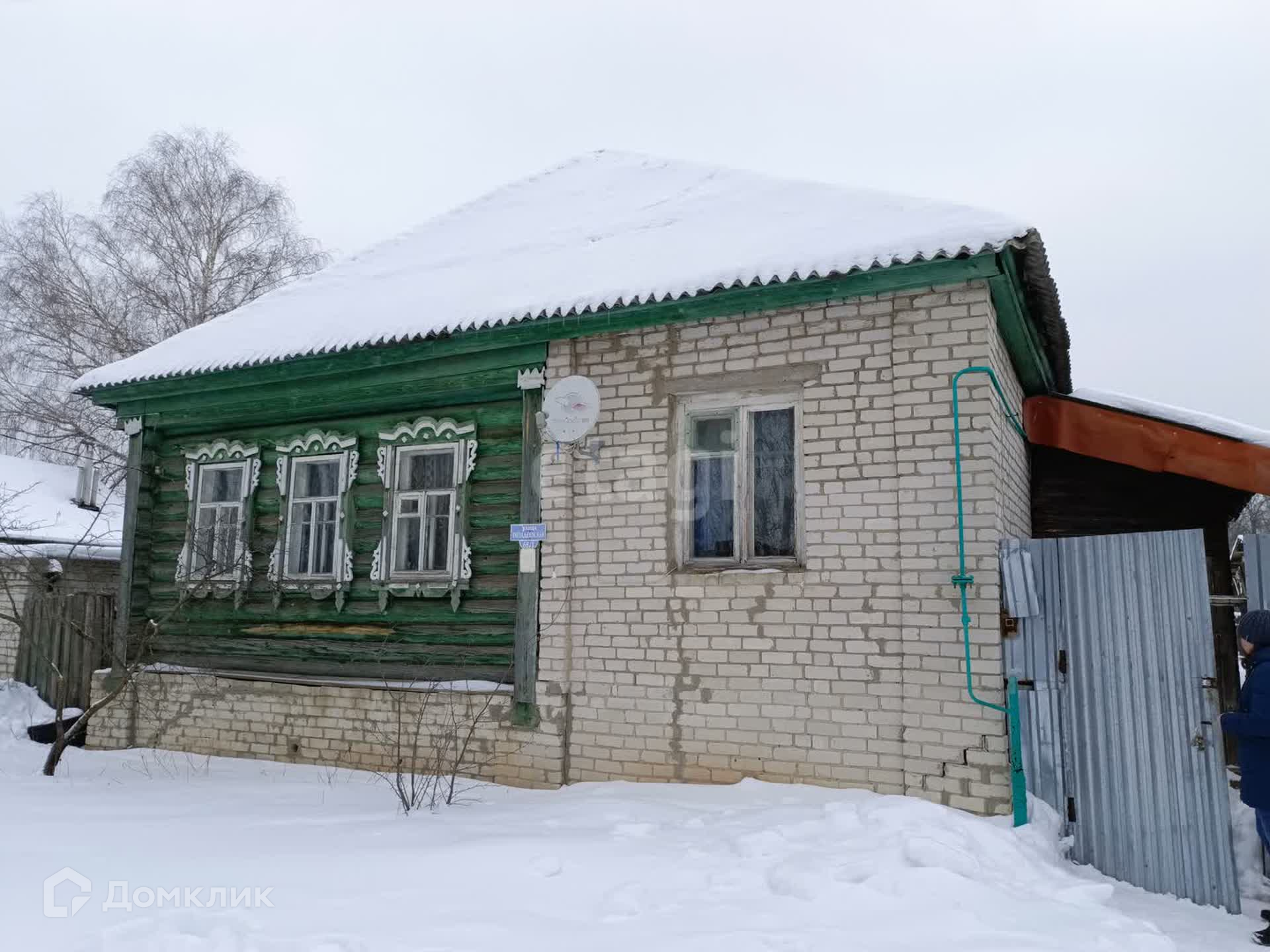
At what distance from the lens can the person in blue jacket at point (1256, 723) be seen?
4031 mm

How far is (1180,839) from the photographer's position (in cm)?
458

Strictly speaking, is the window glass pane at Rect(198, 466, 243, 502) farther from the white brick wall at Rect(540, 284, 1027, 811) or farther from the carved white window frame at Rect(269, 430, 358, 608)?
the white brick wall at Rect(540, 284, 1027, 811)

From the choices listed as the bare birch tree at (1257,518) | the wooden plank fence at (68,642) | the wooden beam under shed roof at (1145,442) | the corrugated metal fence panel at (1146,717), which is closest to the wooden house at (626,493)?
the wooden beam under shed roof at (1145,442)

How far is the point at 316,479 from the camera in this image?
7879mm

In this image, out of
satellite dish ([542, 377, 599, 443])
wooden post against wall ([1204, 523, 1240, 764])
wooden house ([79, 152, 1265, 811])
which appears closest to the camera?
wooden house ([79, 152, 1265, 811])

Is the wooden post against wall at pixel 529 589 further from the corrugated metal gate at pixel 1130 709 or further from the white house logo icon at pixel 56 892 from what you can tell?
the corrugated metal gate at pixel 1130 709

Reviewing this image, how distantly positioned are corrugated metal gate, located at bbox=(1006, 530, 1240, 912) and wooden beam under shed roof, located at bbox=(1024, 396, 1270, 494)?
1366 millimetres

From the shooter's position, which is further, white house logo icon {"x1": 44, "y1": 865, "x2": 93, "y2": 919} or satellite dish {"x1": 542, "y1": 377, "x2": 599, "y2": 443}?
satellite dish {"x1": 542, "y1": 377, "x2": 599, "y2": 443}

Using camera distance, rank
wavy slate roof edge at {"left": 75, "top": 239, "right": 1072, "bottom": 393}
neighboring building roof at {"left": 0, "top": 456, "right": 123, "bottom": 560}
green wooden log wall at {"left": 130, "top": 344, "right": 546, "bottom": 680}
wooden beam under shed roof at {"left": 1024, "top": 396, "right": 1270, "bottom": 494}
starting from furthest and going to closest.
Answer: neighboring building roof at {"left": 0, "top": 456, "right": 123, "bottom": 560}
green wooden log wall at {"left": 130, "top": 344, "right": 546, "bottom": 680}
wooden beam under shed roof at {"left": 1024, "top": 396, "right": 1270, "bottom": 494}
wavy slate roof edge at {"left": 75, "top": 239, "right": 1072, "bottom": 393}

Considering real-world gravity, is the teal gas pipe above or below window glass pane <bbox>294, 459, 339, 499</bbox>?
below

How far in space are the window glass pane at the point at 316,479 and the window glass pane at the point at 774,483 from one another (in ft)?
12.4

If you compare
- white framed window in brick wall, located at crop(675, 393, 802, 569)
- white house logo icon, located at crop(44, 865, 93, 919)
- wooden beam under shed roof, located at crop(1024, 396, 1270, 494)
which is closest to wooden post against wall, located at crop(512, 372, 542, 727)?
white framed window in brick wall, located at crop(675, 393, 802, 569)

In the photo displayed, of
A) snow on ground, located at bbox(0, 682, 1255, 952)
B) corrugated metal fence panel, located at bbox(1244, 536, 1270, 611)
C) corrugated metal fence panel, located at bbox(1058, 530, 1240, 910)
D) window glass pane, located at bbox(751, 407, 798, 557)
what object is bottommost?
snow on ground, located at bbox(0, 682, 1255, 952)

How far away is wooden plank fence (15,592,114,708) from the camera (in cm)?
895
